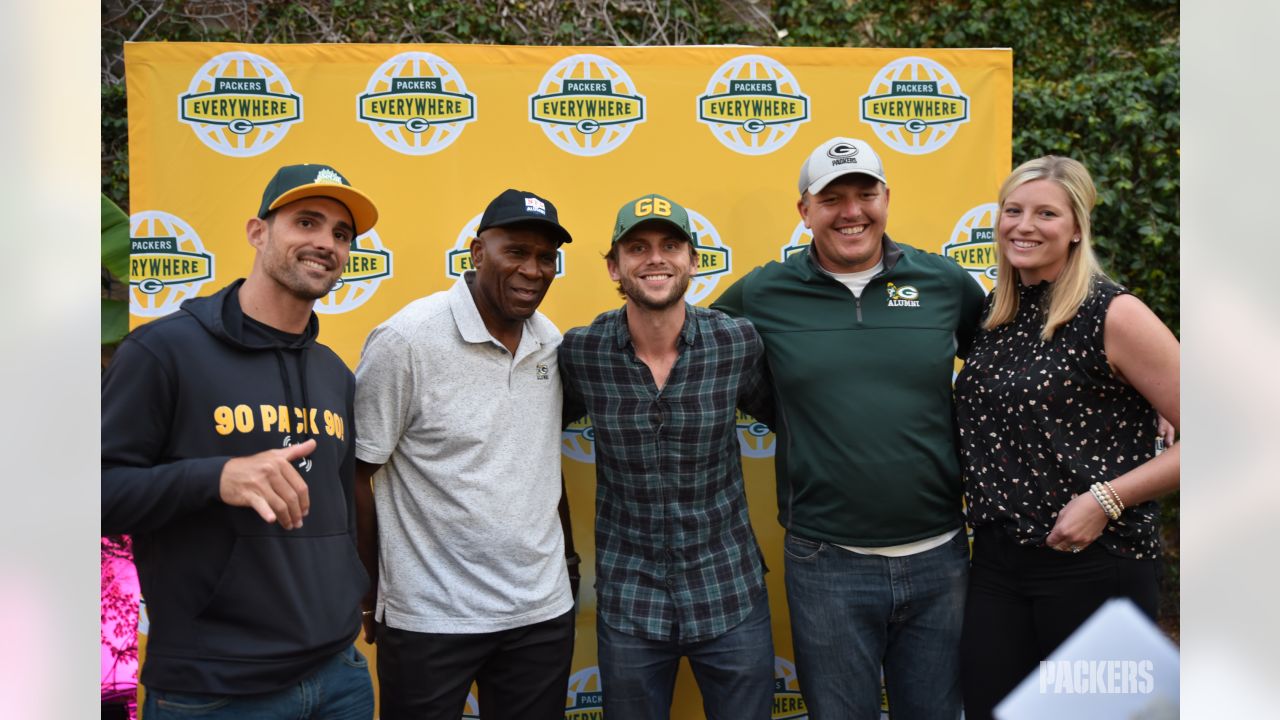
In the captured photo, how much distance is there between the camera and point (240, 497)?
159 cm

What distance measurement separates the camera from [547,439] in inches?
97.2

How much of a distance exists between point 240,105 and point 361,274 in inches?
29.0

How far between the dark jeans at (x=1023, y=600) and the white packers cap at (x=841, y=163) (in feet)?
3.51

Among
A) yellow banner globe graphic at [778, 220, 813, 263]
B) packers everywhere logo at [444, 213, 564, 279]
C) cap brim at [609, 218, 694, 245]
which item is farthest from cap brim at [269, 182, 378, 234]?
yellow banner globe graphic at [778, 220, 813, 263]

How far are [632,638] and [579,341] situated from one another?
868 mm

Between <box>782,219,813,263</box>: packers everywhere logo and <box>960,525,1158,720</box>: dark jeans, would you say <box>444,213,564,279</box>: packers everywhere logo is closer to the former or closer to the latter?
<box>782,219,813,263</box>: packers everywhere logo

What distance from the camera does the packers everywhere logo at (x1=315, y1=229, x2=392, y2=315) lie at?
10.2 feet

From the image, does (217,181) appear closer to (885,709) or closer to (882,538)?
(882,538)

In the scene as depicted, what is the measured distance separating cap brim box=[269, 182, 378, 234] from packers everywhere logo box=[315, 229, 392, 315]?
965mm

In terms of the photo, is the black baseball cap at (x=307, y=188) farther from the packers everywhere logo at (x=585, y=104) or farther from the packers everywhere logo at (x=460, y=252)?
the packers everywhere logo at (x=585, y=104)

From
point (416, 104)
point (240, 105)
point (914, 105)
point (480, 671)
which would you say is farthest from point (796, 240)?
point (240, 105)

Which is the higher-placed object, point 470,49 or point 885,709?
point 470,49
